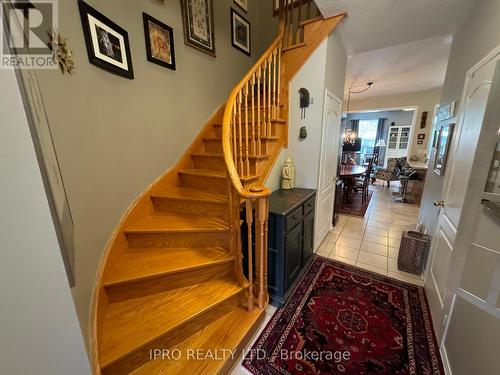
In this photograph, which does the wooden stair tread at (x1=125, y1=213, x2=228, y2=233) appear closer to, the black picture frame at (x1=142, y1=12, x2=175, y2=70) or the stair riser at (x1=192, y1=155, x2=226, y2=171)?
the stair riser at (x1=192, y1=155, x2=226, y2=171)

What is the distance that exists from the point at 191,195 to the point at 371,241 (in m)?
2.71

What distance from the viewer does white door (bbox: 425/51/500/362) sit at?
805mm

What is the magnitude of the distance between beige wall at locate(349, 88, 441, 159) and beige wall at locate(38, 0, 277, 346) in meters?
5.53

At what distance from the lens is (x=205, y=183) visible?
2.18 meters

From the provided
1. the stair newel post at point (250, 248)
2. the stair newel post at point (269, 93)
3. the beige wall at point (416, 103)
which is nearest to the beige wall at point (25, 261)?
the stair newel post at point (250, 248)

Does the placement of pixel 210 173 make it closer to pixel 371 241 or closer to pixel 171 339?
pixel 171 339

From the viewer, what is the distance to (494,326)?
89 cm

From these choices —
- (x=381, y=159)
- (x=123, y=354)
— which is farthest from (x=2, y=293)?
(x=381, y=159)

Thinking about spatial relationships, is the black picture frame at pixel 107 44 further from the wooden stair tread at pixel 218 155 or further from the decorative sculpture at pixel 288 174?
the decorative sculpture at pixel 288 174

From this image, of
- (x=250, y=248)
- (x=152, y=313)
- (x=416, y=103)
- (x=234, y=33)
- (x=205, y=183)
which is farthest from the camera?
(x=416, y=103)

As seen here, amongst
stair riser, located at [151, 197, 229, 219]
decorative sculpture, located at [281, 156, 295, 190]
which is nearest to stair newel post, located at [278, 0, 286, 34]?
decorative sculpture, located at [281, 156, 295, 190]

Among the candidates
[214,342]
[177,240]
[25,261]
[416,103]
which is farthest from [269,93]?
[416,103]

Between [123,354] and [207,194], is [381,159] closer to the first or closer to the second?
[207,194]

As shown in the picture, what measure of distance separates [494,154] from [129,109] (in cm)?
229
